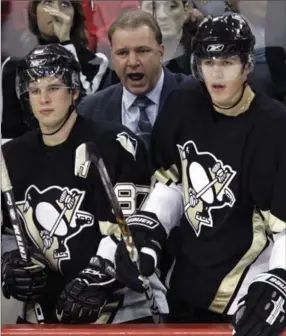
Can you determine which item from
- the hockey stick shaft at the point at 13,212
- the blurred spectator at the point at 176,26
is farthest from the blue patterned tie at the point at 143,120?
the hockey stick shaft at the point at 13,212

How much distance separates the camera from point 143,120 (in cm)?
181

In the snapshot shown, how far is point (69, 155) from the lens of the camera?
168 cm

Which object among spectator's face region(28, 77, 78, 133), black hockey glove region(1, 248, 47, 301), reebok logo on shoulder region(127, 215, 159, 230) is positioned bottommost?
black hockey glove region(1, 248, 47, 301)

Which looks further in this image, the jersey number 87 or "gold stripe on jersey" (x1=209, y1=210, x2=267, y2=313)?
the jersey number 87

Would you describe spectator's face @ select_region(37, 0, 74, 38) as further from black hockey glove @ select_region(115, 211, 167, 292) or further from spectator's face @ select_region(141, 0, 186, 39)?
black hockey glove @ select_region(115, 211, 167, 292)

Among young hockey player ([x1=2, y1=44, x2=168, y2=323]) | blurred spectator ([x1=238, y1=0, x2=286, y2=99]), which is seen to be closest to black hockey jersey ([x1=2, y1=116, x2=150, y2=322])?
young hockey player ([x1=2, y1=44, x2=168, y2=323])

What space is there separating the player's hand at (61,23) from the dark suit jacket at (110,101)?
0.51 feet

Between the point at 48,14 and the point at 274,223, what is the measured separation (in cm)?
77

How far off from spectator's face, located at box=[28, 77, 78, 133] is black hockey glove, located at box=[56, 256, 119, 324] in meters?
0.29

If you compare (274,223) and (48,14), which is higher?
(48,14)

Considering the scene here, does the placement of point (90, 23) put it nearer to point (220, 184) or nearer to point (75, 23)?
point (75, 23)

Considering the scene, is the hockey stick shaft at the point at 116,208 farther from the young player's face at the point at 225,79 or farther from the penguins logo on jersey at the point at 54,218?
the young player's face at the point at 225,79

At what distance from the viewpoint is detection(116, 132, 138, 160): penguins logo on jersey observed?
5.58 feet

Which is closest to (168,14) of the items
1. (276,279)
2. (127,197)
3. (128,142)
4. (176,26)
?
(176,26)
